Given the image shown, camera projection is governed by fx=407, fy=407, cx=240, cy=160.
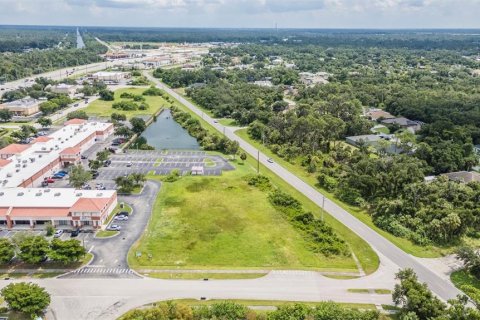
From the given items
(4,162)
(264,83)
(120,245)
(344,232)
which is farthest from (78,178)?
(264,83)

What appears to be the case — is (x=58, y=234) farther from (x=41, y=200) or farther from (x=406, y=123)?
(x=406, y=123)

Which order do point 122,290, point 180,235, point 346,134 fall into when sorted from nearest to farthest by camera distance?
1. point 122,290
2. point 180,235
3. point 346,134

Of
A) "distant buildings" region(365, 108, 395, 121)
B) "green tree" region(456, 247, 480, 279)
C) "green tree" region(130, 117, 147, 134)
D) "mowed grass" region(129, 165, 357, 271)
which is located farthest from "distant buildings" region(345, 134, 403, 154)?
"green tree" region(130, 117, 147, 134)

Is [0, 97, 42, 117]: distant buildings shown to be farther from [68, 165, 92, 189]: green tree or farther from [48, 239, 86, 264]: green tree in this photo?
[48, 239, 86, 264]: green tree

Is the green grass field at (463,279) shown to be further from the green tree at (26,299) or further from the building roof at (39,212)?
the building roof at (39,212)

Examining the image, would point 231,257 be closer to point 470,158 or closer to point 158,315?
point 158,315

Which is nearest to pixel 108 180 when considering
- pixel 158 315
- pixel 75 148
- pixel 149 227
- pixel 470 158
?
pixel 75 148
